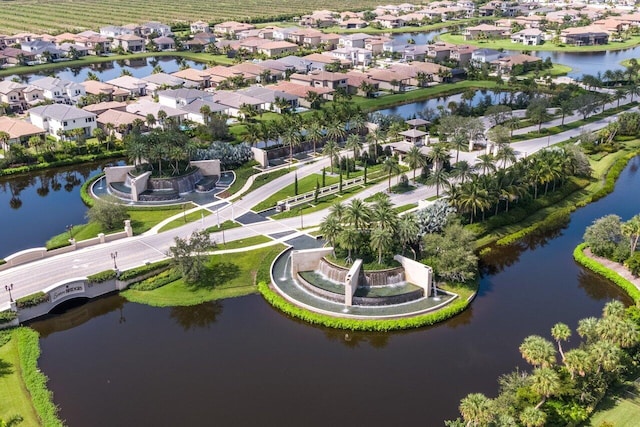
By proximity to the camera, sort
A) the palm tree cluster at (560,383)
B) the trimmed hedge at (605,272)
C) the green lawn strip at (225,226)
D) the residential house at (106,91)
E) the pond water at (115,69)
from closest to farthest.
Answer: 1. the palm tree cluster at (560,383)
2. the trimmed hedge at (605,272)
3. the green lawn strip at (225,226)
4. the residential house at (106,91)
5. the pond water at (115,69)

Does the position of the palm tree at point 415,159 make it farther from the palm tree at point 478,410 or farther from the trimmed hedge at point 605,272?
the palm tree at point 478,410

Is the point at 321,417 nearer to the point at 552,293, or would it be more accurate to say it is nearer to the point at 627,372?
the point at 627,372

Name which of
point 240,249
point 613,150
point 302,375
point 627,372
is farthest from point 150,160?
point 613,150

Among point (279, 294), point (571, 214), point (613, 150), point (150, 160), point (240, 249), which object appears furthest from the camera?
point (613, 150)

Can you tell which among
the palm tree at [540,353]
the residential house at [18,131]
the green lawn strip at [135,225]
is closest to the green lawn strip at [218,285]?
the green lawn strip at [135,225]

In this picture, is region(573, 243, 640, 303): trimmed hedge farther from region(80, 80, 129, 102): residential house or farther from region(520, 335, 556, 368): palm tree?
region(80, 80, 129, 102): residential house

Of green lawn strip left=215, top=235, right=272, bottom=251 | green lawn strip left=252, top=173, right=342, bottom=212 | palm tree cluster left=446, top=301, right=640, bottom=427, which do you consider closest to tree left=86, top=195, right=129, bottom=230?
green lawn strip left=215, top=235, right=272, bottom=251

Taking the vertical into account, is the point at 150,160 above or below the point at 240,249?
above
